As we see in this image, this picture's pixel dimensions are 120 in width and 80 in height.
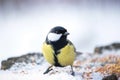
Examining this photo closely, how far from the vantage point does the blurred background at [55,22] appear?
117 cm

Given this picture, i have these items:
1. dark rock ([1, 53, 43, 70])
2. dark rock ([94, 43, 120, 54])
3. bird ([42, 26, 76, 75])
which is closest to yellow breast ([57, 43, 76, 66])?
bird ([42, 26, 76, 75])

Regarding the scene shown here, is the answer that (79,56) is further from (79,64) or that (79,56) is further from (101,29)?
(101,29)

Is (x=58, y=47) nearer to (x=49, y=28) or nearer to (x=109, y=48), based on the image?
(x=49, y=28)

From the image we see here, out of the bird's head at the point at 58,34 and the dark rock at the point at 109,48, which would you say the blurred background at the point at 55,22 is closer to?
the dark rock at the point at 109,48

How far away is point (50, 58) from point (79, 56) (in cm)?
20

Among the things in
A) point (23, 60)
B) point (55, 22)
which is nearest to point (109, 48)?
point (55, 22)

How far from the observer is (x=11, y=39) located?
1.17m

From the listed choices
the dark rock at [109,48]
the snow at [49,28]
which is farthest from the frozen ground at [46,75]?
the dark rock at [109,48]

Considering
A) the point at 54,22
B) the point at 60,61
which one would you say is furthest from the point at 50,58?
the point at 54,22

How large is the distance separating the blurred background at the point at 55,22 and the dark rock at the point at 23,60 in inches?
0.8

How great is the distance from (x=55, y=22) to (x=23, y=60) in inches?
7.4

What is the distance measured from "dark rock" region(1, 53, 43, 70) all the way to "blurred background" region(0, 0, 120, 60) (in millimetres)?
19

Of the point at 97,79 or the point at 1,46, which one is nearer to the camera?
the point at 97,79

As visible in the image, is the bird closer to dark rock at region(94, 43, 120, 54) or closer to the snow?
the snow
